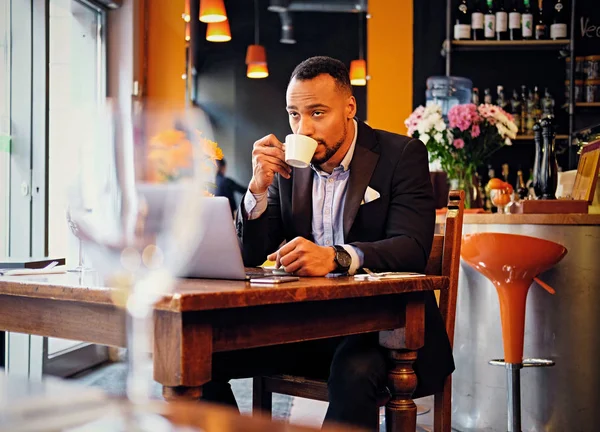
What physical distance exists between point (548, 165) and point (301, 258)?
6.57 ft

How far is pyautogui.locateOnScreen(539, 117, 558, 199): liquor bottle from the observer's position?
10.5 ft

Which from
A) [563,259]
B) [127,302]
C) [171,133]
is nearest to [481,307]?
[563,259]

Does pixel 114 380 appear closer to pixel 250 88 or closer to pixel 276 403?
pixel 276 403

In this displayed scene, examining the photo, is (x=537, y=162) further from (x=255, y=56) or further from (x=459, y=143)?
(x=255, y=56)

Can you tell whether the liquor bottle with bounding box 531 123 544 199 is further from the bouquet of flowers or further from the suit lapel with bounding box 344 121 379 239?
the suit lapel with bounding box 344 121 379 239

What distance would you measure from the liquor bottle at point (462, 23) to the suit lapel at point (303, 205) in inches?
164

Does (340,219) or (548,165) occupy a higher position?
(548,165)

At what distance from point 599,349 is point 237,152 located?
6.46 meters

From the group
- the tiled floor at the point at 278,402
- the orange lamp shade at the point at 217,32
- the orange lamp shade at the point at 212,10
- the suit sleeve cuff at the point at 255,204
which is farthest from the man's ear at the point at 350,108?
the orange lamp shade at the point at 217,32

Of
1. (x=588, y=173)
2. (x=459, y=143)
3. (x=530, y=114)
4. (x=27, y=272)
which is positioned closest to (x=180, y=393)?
(x=27, y=272)

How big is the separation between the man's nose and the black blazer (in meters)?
0.13

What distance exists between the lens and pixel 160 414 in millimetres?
353

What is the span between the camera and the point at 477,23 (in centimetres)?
586

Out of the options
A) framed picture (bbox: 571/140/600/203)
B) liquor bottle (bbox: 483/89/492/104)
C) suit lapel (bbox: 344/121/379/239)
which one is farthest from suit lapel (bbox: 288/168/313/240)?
liquor bottle (bbox: 483/89/492/104)
